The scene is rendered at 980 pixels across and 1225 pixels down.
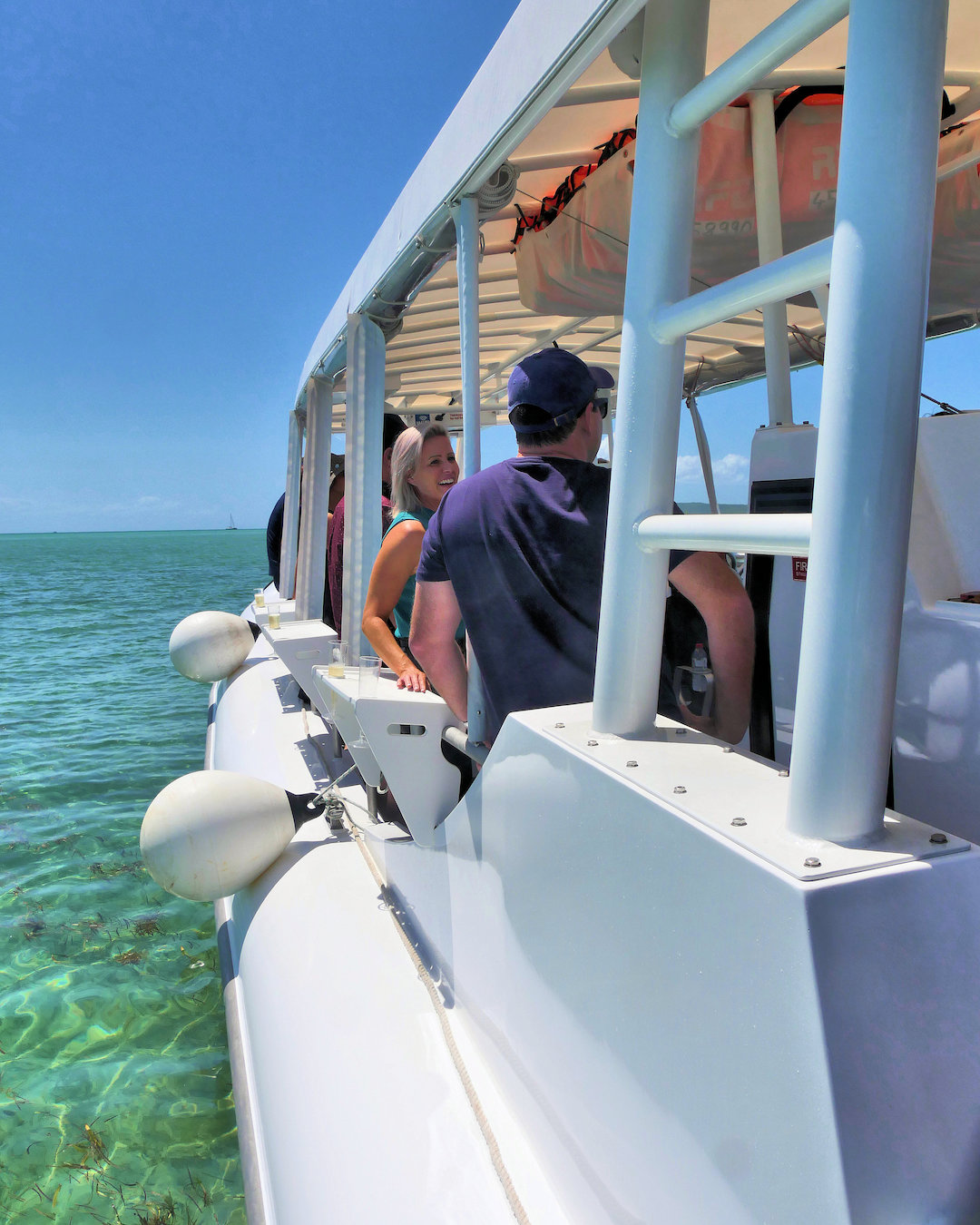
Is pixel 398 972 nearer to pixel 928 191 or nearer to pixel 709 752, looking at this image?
pixel 709 752

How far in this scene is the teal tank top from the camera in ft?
9.32

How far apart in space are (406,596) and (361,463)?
0.65 meters

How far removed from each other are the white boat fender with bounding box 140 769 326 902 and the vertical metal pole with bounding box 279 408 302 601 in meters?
3.57

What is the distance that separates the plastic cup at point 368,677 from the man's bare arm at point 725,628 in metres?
0.95

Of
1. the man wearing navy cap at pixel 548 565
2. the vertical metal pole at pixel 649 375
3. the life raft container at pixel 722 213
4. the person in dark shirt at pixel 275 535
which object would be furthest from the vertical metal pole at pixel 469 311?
the person in dark shirt at pixel 275 535

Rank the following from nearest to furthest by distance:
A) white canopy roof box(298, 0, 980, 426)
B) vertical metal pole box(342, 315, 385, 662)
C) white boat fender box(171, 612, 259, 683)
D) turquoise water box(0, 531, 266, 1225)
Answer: white canopy roof box(298, 0, 980, 426) → turquoise water box(0, 531, 266, 1225) → vertical metal pole box(342, 315, 385, 662) → white boat fender box(171, 612, 259, 683)

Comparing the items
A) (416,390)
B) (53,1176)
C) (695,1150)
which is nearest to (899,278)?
(695,1150)

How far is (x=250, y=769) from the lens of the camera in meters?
4.43

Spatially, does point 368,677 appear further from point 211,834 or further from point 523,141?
point 523,141

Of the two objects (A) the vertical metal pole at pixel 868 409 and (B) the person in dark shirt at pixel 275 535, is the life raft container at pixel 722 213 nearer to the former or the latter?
(A) the vertical metal pole at pixel 868 409

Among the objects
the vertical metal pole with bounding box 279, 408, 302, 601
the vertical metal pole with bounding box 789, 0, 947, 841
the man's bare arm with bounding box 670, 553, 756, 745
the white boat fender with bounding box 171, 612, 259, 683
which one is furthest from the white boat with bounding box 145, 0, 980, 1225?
the white boat fender with bounding box 171, 612, 259, 683

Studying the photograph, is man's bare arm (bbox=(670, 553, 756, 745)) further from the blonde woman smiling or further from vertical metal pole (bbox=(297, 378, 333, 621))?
vertical metal pole (bbox=(297, 378, 333, 621))

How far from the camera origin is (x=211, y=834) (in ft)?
9.61

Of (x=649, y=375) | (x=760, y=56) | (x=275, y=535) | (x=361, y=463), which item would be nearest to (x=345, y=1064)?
(x=649, y=375)
